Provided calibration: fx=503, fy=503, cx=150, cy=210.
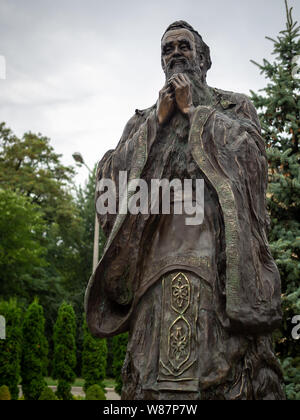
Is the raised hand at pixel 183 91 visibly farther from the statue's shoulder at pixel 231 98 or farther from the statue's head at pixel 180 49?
the statue's shoulder at pixel 231 98

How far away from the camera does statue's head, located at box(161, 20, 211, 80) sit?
4402 millimetres

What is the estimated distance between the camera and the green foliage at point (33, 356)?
12.6 metres

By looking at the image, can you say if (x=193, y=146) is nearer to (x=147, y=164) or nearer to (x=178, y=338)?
(x=147, y=164)

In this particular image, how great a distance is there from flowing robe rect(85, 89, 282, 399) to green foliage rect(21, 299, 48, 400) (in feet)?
31.2

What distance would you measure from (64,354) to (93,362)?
81 centimetres

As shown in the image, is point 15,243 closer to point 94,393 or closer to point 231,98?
point 94,393

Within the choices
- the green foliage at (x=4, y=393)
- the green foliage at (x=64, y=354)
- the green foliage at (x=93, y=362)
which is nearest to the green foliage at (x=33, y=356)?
the green foliage at (x=64, y=354)

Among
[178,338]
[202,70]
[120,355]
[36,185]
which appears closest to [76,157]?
[120,355]

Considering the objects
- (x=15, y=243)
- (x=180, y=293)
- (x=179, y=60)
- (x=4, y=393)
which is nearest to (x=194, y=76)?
(x=179, y=60)

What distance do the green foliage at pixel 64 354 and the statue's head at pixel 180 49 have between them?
10.4 metres

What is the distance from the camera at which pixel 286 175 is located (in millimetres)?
8656

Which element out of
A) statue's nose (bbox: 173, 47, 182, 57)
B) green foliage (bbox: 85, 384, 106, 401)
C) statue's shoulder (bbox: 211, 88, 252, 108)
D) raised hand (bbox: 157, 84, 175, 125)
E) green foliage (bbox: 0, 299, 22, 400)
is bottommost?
green foliage (bbox: 85, 384, 106, 401)

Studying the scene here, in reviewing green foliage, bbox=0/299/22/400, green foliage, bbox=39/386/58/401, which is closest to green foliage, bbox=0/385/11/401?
green foliage, bbox=0/299/22/400

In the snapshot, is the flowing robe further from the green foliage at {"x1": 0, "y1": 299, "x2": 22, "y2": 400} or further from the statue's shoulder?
the green foliage at {"x1": 0, "y1": 299, "x2": 22, "y2": 400}
